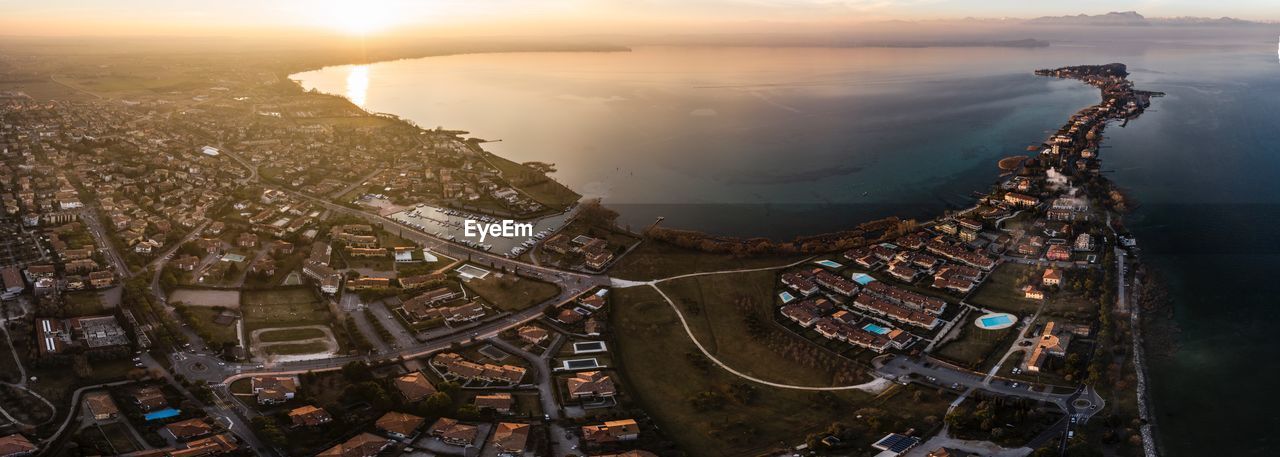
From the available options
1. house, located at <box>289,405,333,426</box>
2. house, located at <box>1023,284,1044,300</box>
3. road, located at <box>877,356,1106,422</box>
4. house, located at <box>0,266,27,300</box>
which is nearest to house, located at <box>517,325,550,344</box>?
house, located at <box>289,405,333,426</box>

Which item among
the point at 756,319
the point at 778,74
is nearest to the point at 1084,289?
the point at 756,319

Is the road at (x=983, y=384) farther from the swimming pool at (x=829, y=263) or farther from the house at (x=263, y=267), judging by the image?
the house at (x=263, y=267)

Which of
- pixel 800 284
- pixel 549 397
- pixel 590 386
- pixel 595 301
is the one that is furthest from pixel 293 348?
pixel 800 284

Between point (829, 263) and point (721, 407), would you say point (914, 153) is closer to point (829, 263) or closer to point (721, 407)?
point (829, 263)

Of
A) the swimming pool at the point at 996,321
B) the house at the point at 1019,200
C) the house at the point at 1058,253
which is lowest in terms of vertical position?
the swimming pool at the point at 996,321

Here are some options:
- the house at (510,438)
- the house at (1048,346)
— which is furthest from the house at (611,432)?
the house at (1048,346)

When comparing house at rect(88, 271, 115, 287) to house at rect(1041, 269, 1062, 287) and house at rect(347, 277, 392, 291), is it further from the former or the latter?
house at rect(1041, 269, 1062, 287)
